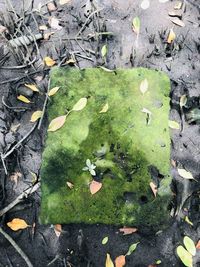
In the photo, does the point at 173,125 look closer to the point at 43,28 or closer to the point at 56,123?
the point at 56,123

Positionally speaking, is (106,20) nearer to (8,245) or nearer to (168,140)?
(168,140)

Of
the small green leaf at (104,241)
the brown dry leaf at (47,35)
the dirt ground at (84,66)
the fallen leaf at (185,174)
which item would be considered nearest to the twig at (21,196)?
the dirt ground at (84,66)

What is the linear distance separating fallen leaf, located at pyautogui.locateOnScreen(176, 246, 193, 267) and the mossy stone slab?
19 cm

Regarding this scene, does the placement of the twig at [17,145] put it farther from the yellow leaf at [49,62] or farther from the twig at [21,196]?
the yellow leaf at [49,62]

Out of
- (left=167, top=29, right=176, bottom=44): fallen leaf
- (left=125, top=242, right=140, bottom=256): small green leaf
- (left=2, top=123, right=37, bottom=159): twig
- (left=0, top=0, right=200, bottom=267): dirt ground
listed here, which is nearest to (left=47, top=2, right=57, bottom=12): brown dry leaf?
(left=0, top=0, right=200, bottom=267): dirt ground

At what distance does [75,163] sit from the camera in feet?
8.48

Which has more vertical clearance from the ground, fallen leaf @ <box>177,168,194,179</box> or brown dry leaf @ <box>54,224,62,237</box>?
fallen leaf @ <box>177,168,194,179</box>

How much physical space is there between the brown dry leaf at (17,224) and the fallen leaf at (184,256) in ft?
3.25

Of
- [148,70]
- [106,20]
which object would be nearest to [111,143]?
[148,70]

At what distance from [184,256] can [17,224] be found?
3.56 ft

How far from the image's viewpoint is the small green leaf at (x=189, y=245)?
92.4 inches

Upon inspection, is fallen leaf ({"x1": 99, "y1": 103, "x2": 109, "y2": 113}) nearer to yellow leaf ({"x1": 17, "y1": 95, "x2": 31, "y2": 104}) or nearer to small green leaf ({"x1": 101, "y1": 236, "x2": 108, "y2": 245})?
yellow leaf ({"x1": 17, "y1": 95, "x2": 31, "y2": 104})

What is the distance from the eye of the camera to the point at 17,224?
96.3 inches

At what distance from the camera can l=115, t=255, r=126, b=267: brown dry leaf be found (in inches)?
91.2
